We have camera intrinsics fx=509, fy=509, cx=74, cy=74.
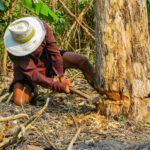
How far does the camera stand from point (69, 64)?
6.02 m

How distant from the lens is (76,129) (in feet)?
15.5

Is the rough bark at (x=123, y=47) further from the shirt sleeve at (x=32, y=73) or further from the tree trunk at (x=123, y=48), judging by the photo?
the shirt sleeve at (x=32, y=73)

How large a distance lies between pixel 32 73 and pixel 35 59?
0.20 m

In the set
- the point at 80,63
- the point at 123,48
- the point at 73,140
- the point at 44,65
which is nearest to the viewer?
the point at 73,140

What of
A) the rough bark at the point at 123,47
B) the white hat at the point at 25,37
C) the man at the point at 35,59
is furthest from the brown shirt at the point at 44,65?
the rough bark at the point at 123,47

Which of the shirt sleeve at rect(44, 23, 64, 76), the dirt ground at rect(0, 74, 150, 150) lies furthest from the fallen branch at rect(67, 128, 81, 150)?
the shirt sleeve at rect(44, 23, 64, 76)

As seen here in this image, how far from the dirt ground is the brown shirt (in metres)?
0.31

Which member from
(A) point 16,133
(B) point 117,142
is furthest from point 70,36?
(A) point 16,133

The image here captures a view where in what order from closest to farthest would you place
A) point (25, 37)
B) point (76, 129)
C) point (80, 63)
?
point (76, 129)
point (25, 37)
point (80, 63)

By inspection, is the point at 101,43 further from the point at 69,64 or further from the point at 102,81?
the point at 69,64

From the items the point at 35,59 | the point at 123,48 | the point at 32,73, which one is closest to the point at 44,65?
the point at 35,59

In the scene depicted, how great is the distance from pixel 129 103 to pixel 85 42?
465 cm

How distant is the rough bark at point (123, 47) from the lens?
4883mm

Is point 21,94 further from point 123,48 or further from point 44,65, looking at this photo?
point 123,48
